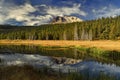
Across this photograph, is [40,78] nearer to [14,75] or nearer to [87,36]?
[14,75]

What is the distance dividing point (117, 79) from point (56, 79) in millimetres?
6050

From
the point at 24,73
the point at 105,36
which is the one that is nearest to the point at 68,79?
the point at 24,73

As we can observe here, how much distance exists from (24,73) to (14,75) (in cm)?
125

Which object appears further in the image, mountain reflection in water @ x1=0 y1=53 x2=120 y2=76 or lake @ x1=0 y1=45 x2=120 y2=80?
mountain reflection in water @ x1=0 y1=53 x2=120 y2=76

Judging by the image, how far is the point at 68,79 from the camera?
21.1 metres

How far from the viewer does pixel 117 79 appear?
23.3m

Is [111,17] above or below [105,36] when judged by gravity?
above

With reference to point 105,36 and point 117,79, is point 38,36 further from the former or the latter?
point 117,79

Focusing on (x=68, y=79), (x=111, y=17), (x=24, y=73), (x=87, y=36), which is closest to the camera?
(x=68, y=79)

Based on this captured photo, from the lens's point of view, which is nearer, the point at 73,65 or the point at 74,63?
the point at 73,65

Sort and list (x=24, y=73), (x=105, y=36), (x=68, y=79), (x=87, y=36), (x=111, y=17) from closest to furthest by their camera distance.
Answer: (x=68, y=79), (x=24, y=73), (x=105, y=36), (x=87, y=36), (x=111, y=17)

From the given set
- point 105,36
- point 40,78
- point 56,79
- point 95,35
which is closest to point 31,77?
point 40,78

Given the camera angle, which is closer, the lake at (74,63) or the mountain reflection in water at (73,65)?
the lake at (74,63)

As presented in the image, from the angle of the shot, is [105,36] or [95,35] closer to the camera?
[105,36]
